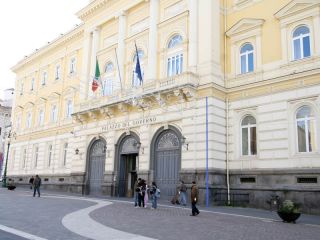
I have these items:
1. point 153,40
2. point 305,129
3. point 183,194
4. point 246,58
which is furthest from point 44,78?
point 305,129

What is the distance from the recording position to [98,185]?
102 ft

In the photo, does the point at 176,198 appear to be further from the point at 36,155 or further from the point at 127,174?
the point at 36,155

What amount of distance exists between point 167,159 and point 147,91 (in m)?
5.14

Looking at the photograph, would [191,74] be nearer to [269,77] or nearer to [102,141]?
[269,77]

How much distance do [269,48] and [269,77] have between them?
1.91 meters

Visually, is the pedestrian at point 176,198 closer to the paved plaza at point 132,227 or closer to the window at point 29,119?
the paved plaza at point 132,227

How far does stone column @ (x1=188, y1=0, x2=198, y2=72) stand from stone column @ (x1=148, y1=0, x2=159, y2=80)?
11.5 feet

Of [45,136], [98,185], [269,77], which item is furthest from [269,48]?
[45,136]

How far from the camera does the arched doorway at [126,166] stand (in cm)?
2914

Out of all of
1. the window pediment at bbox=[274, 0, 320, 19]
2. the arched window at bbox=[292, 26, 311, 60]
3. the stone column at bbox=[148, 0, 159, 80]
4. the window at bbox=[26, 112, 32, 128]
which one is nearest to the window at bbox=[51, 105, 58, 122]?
the window at bbox=[26, 112, 32, 128]

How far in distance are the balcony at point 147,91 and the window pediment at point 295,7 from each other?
6514mm

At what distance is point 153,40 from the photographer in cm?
2881

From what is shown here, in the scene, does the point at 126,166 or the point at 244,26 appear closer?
the point at 244,26

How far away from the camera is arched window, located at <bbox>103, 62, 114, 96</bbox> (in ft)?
108
